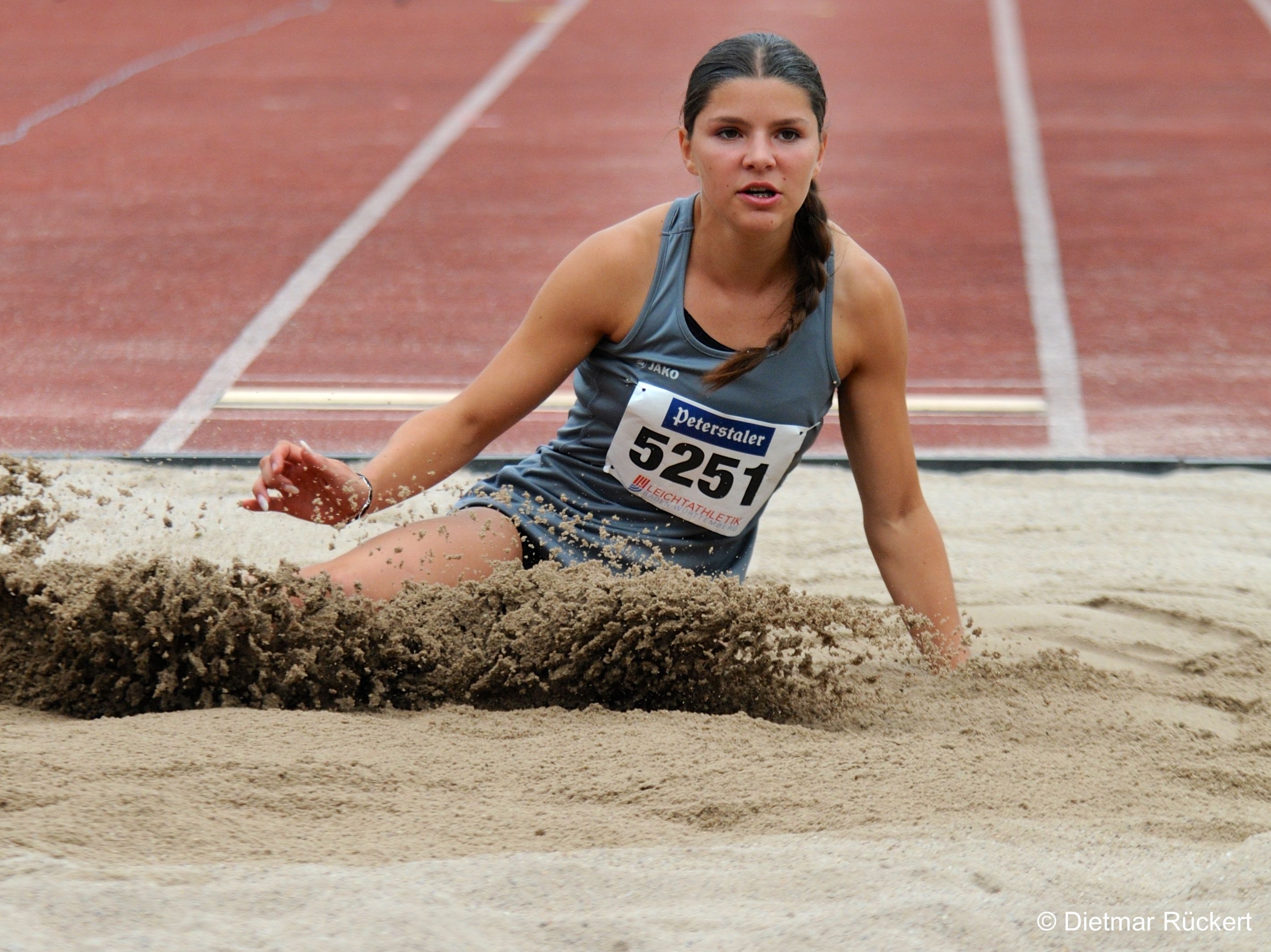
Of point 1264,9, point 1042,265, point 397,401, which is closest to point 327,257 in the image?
point 397,401

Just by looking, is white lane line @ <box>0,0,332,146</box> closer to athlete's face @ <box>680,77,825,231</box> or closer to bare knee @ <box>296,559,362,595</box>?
bare knee @ <box>296,559,362,595</box>

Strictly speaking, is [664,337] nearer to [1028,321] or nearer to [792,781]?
[792,781]

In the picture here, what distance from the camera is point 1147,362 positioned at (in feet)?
17.0

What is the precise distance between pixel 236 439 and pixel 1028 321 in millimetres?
2957

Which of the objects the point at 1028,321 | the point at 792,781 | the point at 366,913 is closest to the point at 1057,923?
the point at 792,781

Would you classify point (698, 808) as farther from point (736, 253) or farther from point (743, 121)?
point (743, 121)

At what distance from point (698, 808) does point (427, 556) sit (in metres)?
0.76

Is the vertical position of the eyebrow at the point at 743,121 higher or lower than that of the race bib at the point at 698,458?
higher

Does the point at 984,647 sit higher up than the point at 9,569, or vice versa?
the point at 9,569

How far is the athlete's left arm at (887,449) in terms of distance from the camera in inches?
102

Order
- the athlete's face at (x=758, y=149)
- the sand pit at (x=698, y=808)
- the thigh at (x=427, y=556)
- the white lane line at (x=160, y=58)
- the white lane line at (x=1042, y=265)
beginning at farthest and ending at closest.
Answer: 1. the white lane line at (x=160, y=58)
2. the white lane line at (x=1042, y=265)
3. the thigh at (x=427, y=556)
4. the athlete's face at (x=758, y=149)
5. the sand pit at (x=698, y=808)

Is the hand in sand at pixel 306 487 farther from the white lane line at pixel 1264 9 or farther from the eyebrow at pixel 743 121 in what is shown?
the white lane line at pixel 1264 9

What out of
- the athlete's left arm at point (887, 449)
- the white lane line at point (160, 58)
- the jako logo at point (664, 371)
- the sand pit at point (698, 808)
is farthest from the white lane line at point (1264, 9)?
the jako logo at point (664, 371)

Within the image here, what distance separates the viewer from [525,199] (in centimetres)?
725
